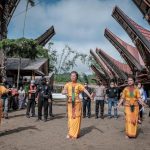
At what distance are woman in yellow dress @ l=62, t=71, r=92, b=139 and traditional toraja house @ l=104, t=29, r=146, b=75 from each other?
74.3 feet

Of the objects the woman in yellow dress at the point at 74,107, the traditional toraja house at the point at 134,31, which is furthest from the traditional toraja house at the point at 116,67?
the woman in yellow dress at the point at 74,107

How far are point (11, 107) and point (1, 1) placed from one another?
7913mm

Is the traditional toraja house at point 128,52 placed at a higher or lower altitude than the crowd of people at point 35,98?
higher

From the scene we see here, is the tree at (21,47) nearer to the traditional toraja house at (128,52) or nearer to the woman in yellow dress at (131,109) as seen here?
the traditional toraja house at (128,52)

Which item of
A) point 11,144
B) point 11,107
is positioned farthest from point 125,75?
point 11,144

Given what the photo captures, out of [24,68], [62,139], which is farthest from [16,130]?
[24,68]

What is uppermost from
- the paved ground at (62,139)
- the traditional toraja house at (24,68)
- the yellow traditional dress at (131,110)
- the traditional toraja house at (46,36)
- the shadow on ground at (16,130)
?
the traditional toraja house at (46,36)

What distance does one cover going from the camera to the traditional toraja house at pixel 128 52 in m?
32.6

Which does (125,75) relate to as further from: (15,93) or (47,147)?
(47,147)

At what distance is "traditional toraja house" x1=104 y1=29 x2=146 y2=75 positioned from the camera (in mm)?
32625

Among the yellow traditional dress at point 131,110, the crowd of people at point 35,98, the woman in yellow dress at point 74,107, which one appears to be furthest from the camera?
the crowd of people at point 35,98

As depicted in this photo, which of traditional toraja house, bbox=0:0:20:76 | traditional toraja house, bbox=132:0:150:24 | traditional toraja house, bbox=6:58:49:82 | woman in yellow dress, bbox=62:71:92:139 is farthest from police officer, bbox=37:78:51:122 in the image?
traditional toraja house, bbox=6:58:49:82

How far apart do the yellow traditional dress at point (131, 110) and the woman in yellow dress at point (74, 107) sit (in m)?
1.21

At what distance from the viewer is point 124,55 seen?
34.3 m
